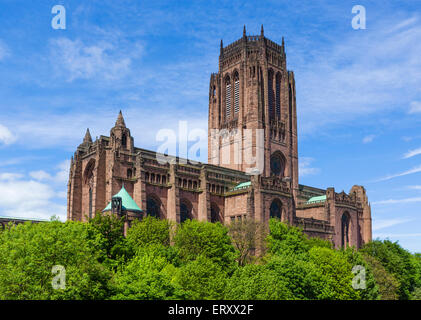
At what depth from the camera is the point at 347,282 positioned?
5569cm

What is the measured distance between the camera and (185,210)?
85625mm

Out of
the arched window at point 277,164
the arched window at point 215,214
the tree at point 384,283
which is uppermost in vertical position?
the arched window at point 277,164

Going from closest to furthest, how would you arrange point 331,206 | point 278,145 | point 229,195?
point 229,195 < point 331,206 < point 278,145

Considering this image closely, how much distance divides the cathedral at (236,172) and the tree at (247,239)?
6066 millimetres

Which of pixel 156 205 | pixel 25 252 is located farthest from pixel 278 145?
pixel 25 252

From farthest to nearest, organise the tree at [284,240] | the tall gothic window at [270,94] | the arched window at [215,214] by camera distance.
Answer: the tall gothic window at [270,94] → the arched window at [215,214] → the tree at [284,240]

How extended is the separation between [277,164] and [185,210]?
A: 3154cm

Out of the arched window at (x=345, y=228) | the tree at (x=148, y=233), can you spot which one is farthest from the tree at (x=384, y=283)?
the arched window at (x=345, y=228)

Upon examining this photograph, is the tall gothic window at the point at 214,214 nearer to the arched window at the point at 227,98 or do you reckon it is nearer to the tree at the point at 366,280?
the tree at the point at 366,280

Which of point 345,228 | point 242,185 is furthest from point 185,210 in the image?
point 345,228

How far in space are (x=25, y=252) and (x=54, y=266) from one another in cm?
315

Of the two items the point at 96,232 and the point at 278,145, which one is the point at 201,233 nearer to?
the point at 96,232

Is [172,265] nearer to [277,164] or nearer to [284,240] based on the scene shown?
[284,240]

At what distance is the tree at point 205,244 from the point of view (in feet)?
200
